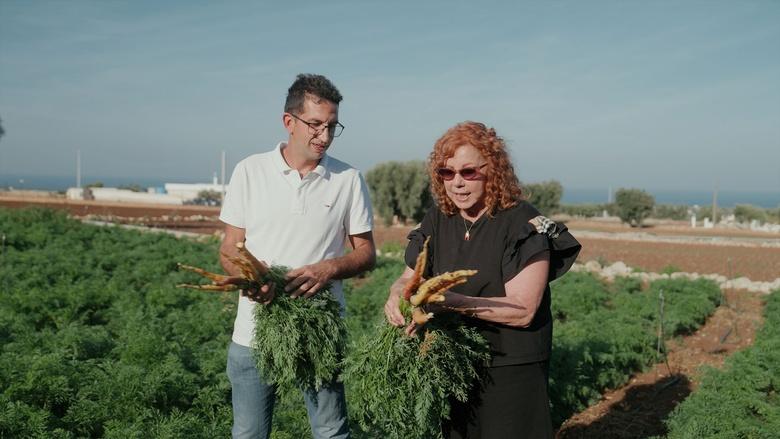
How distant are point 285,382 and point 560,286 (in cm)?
869

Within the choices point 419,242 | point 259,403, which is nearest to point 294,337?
point 259,403

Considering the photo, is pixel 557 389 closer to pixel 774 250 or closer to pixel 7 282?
pixel 7 282

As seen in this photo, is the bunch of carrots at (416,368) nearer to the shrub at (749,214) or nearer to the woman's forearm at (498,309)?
the woman's forearm at (498,309)

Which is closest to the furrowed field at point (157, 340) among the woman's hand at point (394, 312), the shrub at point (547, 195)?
the woman's hand at point (394, 312)

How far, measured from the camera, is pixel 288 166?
3156 millimetres

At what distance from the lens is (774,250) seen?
74.2 feet

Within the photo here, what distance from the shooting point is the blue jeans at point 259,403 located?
3.08 metres

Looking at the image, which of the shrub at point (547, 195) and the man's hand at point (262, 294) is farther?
the shrub at point (547, 195)

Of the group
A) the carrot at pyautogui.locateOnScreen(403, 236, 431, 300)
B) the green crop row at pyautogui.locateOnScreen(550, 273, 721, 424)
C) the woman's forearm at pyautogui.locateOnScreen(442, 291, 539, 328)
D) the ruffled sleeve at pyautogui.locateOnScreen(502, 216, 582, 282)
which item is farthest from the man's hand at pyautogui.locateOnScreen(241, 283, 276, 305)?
the green crop row at pyautogui.locateOnScreen(550, 273, 721, 424)

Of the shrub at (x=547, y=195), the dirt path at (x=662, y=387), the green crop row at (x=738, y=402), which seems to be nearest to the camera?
the green crop row at (x=738, y=402)

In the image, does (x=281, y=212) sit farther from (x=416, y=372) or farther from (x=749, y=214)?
(x=749, y=214)

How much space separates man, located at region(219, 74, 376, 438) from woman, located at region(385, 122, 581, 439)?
1.76 ft

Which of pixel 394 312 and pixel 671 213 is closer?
pixel 394 312

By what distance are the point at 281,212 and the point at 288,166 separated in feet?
0.78
